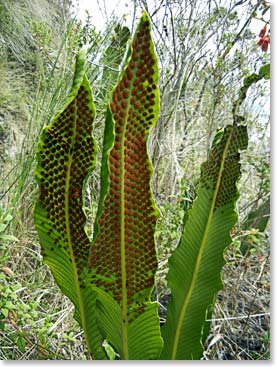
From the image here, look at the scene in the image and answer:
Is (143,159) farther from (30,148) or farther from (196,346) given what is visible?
(30,148)

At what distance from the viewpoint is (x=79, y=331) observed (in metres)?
1.28

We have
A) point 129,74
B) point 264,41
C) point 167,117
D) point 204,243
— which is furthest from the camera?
point 167,117

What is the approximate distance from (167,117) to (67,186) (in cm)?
73

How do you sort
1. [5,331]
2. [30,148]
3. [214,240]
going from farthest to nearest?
[30,148]
[5,331]
[214,240]

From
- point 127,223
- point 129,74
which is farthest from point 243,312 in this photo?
point 129,74

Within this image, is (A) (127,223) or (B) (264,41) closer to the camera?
(A) (127,223)

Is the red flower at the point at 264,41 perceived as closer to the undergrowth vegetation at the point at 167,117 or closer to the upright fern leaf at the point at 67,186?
the undergrowth vegetation at the point at 167,117

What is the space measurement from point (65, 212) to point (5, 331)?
468mm

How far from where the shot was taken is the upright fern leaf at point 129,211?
31.6 inches

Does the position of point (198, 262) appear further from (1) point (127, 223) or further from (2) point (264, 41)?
(2) point (264, 41)

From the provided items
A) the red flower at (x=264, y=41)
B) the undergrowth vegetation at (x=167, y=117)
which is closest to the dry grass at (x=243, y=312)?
the undergrowth vegetation at (x=167, y=117)

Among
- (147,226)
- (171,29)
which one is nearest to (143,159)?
(147,226)

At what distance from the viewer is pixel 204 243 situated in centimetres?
95

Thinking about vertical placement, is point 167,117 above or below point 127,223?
above
